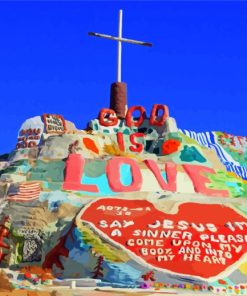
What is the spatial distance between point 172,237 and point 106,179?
8.06 meters

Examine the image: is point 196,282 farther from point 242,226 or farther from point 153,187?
point 153,187

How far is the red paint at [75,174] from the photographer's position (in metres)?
33.0

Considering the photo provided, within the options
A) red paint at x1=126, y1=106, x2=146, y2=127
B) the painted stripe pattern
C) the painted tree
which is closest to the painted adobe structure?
the painted tree

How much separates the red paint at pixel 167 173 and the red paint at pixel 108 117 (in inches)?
248

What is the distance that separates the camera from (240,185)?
36750 millimetres

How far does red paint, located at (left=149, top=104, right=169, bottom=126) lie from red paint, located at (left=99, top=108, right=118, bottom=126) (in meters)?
2.32

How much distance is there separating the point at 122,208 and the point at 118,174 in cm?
551

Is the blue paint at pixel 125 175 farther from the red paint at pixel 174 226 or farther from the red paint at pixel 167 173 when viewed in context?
the red paint at pixel 174 226

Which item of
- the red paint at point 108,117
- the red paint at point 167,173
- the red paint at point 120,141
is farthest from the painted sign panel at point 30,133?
the red paint at point 167,173

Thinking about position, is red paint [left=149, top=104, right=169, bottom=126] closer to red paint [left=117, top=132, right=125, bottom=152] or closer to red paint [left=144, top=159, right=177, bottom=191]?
red paint [left=117, top=132, right=125, bottom=152]

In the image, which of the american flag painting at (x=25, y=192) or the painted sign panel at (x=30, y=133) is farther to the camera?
the painted sign panel at (x=30, y=133)

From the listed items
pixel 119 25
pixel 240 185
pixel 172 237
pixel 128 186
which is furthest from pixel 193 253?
pixel 119 25

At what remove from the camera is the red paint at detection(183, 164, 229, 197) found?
3503 cm

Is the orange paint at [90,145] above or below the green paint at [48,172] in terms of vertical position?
above
